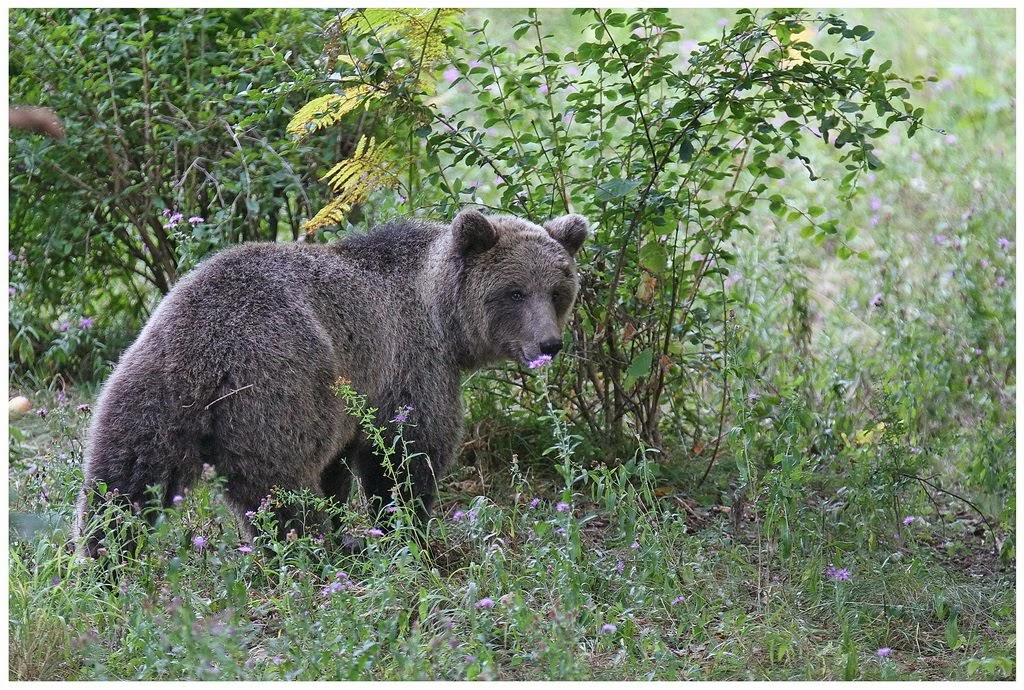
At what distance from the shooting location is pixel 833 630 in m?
5.75

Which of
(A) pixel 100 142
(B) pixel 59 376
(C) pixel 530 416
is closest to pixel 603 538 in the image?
(C) pixel 530 416

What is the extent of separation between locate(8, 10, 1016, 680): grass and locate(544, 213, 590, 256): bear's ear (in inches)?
45.4

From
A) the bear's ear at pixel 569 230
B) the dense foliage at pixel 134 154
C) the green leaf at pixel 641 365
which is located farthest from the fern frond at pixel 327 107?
the green leaf at pixel 641 365

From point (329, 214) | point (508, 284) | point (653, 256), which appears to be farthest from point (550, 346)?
point (329, 214)

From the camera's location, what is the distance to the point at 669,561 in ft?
19.2

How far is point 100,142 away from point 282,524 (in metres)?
3.69

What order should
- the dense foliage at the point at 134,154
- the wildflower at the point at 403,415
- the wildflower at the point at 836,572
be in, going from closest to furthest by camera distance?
the wildflower at the point at 836,572 → the wildflower at the point at 403,415 → the dense foliage at the point at 134,154

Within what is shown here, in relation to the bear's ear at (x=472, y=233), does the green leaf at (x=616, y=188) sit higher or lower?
higher

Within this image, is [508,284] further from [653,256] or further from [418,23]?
[418,23]

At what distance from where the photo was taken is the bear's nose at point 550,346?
259 inches

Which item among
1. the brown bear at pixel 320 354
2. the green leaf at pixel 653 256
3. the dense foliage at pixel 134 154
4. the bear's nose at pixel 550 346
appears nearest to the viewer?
the brown bear at pixel 320 354

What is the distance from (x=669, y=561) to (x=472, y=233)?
221cm

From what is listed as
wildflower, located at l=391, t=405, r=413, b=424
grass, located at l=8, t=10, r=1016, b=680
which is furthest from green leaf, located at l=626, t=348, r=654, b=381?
wildflower, located at l=391, t=405, r=413, b=424

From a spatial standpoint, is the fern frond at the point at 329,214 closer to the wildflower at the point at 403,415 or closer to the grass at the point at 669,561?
the wildflower at the point at 403,415
